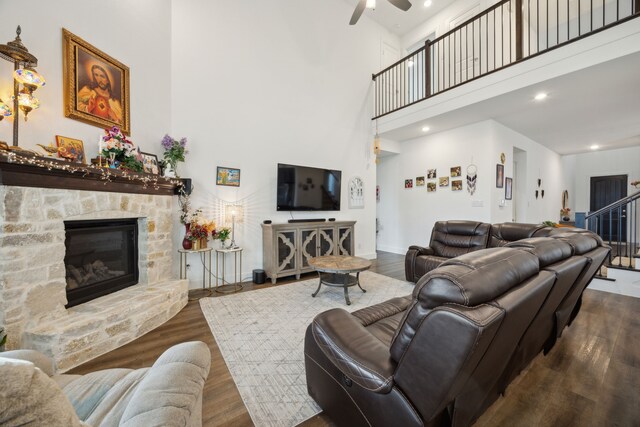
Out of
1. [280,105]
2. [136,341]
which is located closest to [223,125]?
[280,105]

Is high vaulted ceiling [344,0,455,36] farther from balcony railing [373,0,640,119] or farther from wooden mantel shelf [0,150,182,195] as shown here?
wooden mantel shelf [0,150,182,195]

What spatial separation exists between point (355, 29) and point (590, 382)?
659 cm

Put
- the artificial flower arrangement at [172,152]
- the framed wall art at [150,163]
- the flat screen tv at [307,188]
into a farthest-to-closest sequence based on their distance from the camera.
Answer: the flat screen tv at [307,188] → the artificial flower arrangement at [172,152] → the framed wall art at [150,163]

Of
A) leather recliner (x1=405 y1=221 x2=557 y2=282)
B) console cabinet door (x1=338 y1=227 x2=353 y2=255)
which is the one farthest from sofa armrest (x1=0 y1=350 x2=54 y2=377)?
console cabinet door (x1=338 y1=227 x2=353 y2=255)

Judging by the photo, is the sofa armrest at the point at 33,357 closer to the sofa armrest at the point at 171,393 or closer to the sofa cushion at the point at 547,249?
the sofa armrest at the point at 171,393

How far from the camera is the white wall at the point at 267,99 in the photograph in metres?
3.65

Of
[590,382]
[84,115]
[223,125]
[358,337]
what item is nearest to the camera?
[358,337]

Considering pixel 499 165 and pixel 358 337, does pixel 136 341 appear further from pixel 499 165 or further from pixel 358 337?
pixel 499 165

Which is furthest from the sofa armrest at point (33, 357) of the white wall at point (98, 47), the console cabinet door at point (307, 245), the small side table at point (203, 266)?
the console cabinet door at point (307, 245)

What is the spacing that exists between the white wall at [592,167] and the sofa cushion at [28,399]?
1177 centimetres

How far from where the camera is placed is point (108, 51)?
8.87 feet

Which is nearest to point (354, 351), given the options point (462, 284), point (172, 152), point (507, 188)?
point (462, 284)

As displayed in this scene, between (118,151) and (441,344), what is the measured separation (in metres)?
3.15

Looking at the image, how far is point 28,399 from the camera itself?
0.43m
